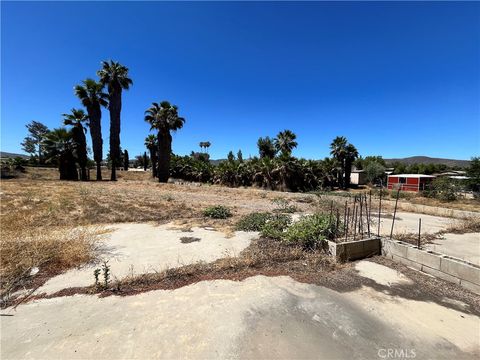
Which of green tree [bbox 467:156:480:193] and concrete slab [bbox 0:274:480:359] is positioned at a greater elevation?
green tree [bbox 467:156:480:193]

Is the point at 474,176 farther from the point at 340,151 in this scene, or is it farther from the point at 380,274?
the point at 380,274

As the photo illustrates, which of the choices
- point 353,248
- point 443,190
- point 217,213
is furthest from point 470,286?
point 443,190

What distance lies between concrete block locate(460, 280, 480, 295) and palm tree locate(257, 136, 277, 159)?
122 feet

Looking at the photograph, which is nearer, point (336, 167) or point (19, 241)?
point (19, 241)

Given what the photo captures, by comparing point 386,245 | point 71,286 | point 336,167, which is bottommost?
point 71,286

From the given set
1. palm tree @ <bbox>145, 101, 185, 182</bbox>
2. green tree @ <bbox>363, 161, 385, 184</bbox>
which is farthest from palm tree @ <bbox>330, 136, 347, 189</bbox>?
palm tree @ <bbox>145, 101, 185, 182</bbox>

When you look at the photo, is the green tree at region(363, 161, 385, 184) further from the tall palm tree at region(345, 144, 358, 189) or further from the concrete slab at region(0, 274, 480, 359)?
the concrete slab at region(0, 274, 480, 359)

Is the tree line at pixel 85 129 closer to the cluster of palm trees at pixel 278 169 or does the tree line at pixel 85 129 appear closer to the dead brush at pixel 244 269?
the cluster of palm trees at pixel 278 169

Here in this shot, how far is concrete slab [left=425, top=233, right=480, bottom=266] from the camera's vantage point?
5714 millimetres

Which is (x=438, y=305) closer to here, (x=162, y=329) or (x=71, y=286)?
(x=162, y=329)

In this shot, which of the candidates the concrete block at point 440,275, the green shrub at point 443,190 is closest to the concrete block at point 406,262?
the concrete block at point 440,275

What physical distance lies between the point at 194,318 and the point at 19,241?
222 inches

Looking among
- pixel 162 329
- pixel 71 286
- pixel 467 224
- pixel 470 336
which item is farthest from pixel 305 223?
pixel 467 224

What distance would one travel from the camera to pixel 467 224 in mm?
8781
